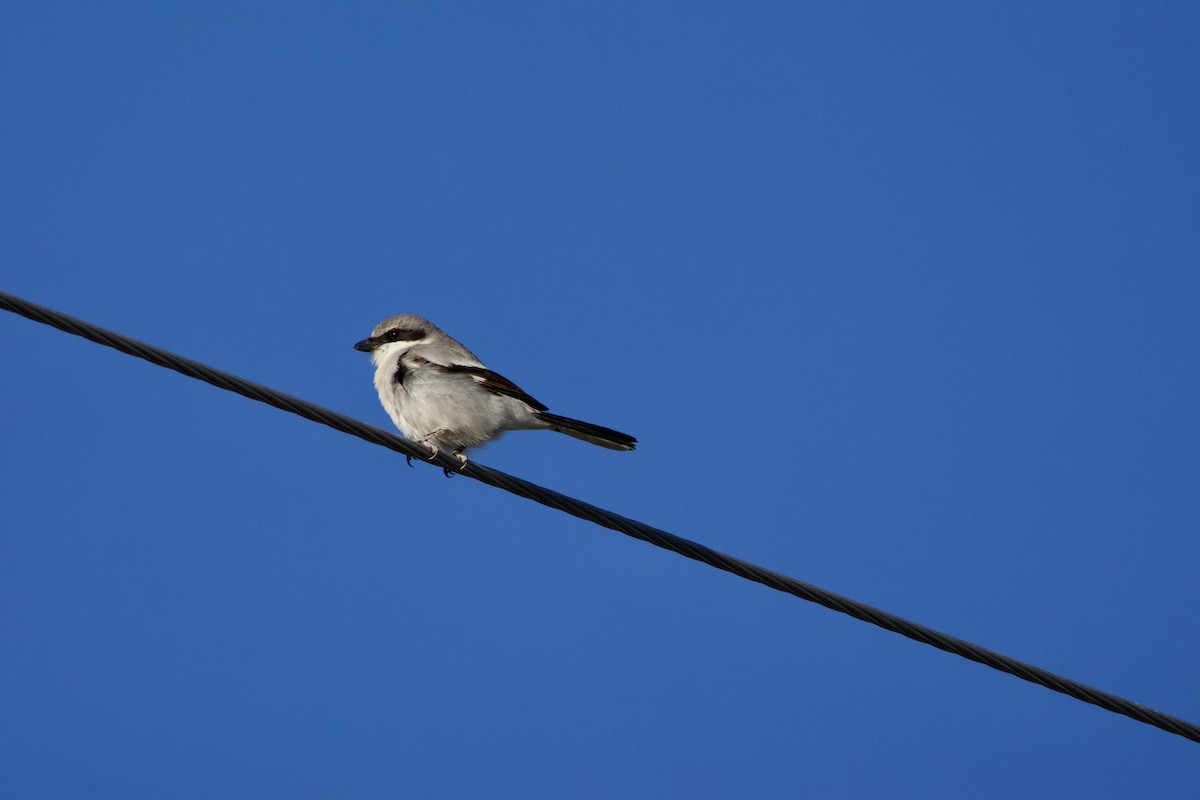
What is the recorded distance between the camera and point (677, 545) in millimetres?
5602

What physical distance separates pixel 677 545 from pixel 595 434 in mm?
1978

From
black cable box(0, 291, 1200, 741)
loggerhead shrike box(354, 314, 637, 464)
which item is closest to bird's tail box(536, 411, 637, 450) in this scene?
loggerhead shrike box(354, 314, 637, 464)

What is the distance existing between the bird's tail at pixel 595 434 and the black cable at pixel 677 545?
164 cm

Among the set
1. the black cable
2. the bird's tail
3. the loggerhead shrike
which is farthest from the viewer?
the loggerhead shrike

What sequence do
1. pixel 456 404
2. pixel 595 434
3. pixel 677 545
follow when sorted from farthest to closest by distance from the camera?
pixel 456 404, pixel 595 434, pixel 677 545

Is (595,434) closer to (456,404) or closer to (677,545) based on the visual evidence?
(456,404)

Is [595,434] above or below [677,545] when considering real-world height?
above

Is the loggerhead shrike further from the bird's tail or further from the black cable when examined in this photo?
the black cable

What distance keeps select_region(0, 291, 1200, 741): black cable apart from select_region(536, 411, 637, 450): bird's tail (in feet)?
5.37

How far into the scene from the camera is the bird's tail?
24.3ft

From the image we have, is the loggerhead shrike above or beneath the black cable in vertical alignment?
above

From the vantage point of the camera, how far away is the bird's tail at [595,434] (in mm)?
7410

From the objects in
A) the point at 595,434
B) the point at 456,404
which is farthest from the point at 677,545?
the point at 456,404

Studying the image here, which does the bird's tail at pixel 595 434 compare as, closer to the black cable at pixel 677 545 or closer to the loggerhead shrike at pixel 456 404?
the loggerhead shrike at pixel 456 404
